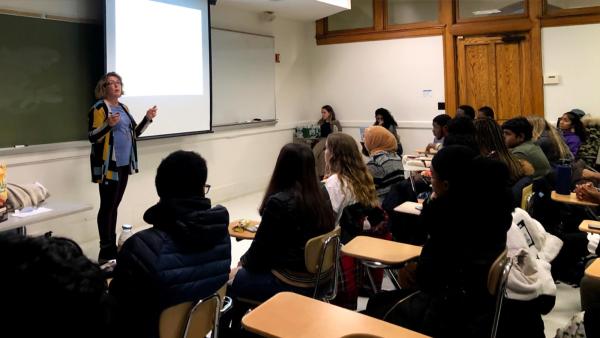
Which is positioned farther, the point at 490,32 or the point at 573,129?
the point at 490,32

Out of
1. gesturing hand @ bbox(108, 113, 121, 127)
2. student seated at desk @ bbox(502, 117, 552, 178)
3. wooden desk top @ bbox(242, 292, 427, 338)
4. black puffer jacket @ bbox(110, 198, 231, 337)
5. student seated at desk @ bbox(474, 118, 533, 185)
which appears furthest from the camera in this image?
gesturing hand @ bbox(108, 113, 121, 127)

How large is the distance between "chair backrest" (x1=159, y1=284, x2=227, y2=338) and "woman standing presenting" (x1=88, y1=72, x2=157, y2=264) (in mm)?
2470

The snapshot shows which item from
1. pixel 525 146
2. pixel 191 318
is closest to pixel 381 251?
pixel 191 318

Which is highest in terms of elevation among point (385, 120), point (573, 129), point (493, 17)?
point (493, 17)

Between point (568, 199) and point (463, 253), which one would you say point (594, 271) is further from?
point (568, 199)

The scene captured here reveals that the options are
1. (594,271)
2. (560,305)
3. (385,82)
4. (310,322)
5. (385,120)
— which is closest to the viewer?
(310,322)

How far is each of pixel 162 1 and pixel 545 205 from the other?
3972 mm

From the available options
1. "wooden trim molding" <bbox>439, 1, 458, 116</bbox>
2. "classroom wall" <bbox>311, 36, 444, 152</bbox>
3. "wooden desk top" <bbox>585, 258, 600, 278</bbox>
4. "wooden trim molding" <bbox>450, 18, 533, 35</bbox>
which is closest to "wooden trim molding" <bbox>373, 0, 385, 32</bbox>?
"classroom wall" <bbox>311, 36, 444, 152</bbox>

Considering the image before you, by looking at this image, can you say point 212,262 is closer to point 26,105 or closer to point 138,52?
point 26,105

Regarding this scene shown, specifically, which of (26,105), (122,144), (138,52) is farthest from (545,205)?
(26,105)

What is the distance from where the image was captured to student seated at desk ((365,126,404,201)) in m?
3.65

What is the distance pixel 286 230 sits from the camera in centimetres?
227

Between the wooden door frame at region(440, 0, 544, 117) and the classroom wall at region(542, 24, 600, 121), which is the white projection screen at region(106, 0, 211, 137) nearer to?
the wooden door frame at region(440, 0, 544, 117)

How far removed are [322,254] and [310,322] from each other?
699 mm
